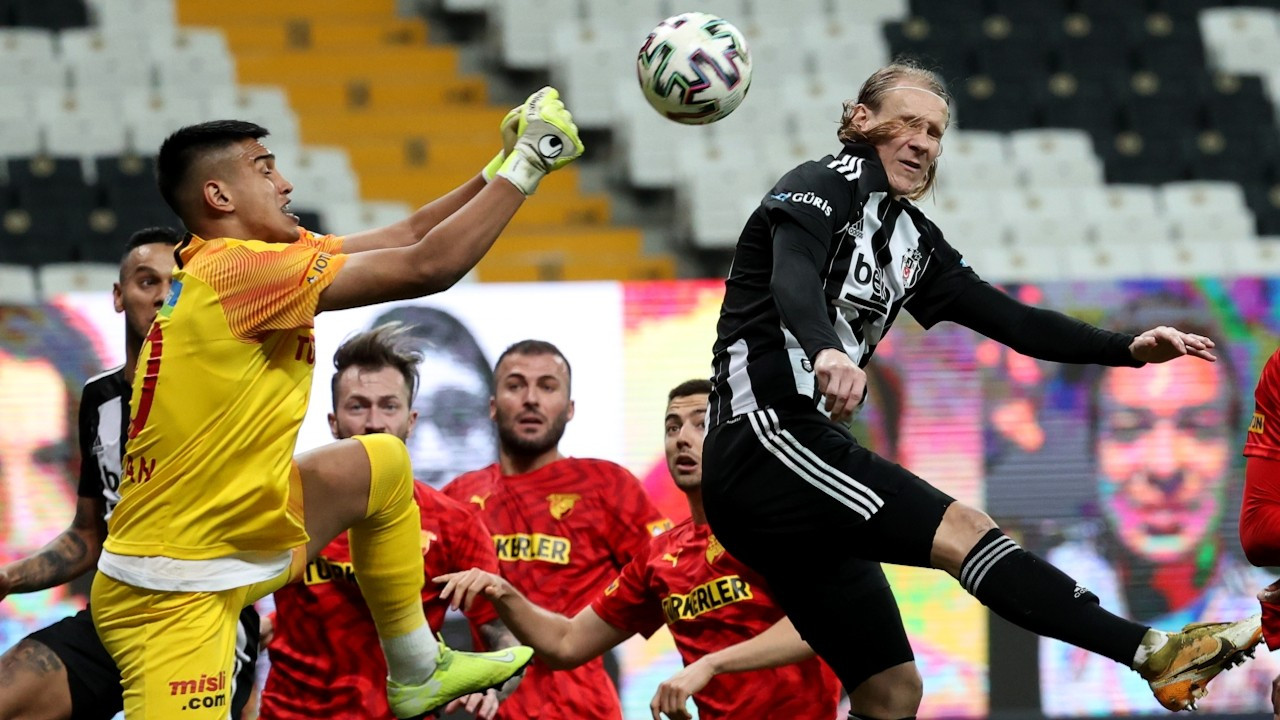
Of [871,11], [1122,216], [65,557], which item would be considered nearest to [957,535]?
[65,557]

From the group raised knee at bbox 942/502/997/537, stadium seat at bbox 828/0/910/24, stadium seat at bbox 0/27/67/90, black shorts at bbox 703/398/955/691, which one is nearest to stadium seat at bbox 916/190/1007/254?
stadium seat at bbox 828/0/910/24

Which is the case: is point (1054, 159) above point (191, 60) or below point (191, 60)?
below

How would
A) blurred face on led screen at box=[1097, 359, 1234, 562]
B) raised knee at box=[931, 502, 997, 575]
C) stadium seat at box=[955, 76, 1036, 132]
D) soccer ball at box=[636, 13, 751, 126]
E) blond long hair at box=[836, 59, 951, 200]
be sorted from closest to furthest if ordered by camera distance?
raised knee at box=[931, 502, 997, 575] → blond long hair at box=[836, 59, 951, 200] → soccer ball at box=[636, 13, 751, 126] → blurred face on led screen at box=[1097, 359, 1234, 562] → stadium seat at box=[955, 76, 1036, 132]

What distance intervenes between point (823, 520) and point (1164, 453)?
15.9 ft

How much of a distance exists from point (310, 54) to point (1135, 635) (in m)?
9.94

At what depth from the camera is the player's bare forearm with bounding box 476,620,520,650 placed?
6031 mm

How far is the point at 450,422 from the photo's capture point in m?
8.23

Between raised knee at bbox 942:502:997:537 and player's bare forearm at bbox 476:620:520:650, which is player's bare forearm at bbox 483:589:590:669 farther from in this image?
raised knee at bbox 942:502:997:537

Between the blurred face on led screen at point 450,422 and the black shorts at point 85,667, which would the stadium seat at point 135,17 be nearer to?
the blurred face on led screen at point 450,422

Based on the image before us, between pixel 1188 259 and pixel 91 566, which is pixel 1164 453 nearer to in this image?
pixel 1188 259

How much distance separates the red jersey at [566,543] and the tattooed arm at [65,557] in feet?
4.93

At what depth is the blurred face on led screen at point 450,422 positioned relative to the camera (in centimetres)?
819

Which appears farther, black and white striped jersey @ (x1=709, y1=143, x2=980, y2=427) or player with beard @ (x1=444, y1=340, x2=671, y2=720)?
player with beard @ (x1=444, y1=340, x2=671, y2=720)

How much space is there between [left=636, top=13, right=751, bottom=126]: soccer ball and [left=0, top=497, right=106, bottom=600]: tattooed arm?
8.02 ft
